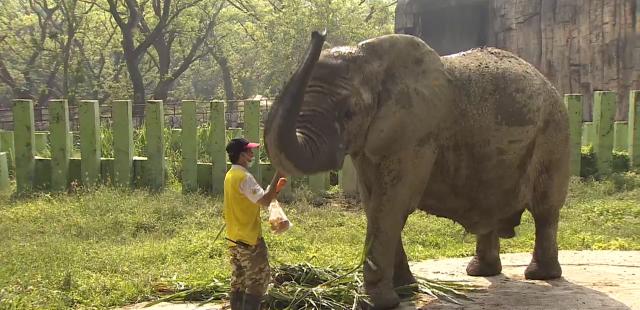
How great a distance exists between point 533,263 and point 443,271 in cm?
79

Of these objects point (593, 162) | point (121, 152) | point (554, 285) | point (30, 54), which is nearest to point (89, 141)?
point (121, 152)

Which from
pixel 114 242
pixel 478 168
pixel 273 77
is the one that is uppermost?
pixel 273 77

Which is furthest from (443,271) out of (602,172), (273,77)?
(273,77)

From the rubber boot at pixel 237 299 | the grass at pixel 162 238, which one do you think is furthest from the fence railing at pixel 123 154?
the rubber boot at pixel 237 299

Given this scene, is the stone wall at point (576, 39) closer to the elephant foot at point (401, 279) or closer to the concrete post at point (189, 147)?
the concrete post at point (189, 147)

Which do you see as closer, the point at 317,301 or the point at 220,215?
the point at 317,301

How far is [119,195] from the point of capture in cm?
923

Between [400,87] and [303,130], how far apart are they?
79 cm

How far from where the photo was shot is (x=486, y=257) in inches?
210

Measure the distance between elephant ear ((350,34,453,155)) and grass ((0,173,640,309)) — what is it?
1.69m

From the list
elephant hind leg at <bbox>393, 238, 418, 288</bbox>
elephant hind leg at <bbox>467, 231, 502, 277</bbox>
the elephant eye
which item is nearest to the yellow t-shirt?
the elephant eye

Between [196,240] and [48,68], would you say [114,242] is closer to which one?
[196,240]

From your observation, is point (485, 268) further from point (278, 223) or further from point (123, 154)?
point (123, 154)

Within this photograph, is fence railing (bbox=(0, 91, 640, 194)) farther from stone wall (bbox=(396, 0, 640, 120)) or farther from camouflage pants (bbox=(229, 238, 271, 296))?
stone wall (bbox=(396, 0, 640, 120))
